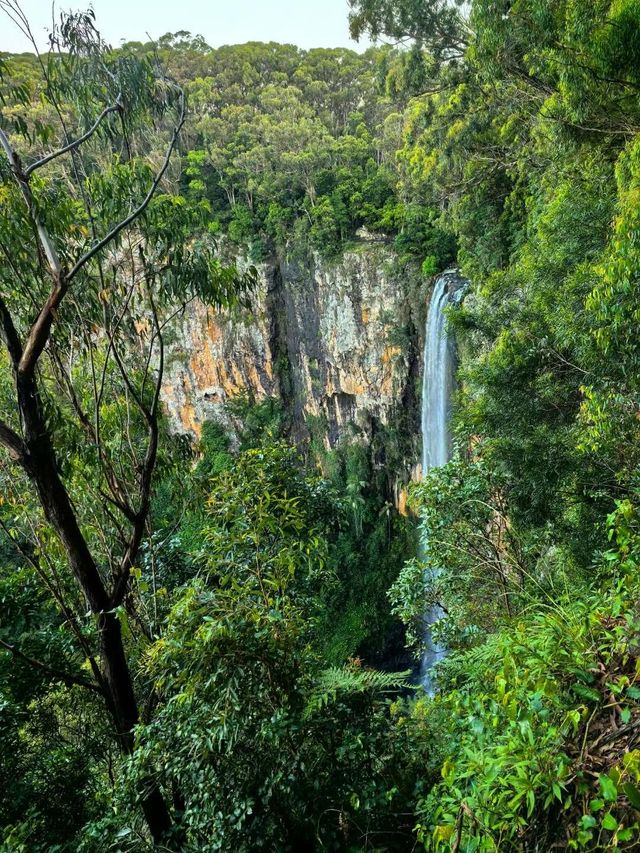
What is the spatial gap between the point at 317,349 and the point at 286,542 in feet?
58.9

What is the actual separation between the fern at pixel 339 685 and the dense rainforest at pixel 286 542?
0.02 metres

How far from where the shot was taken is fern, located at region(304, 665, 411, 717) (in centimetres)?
210

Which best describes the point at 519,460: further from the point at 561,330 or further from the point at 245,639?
the point at 245,639

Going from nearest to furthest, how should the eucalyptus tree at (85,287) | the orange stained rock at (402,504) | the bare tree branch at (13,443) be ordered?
the bare tree branch at (13,443) < the eucalyptus tree at (85,287) < the orange stained rock at (402,504)

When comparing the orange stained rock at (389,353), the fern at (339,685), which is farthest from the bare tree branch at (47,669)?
the orange stained rock at (389,353)

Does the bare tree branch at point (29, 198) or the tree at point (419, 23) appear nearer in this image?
the bare tree branch at point (29, 198)

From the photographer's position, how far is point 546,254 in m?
5.55

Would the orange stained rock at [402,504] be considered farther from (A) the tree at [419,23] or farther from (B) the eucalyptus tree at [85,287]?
(B) the eucalyptus tree at [85,287]

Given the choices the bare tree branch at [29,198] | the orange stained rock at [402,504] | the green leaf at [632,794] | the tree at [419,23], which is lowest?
the orange stained rock at [402,504]

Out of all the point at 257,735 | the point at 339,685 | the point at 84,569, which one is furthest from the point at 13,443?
the point at 339,685

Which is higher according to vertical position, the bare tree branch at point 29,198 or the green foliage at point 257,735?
the bare tree branch at point 29,198

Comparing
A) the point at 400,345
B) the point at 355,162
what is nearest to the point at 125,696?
the point at 400,345

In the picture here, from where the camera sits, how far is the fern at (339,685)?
2100 mm

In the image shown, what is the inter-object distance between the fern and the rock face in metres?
13.9
